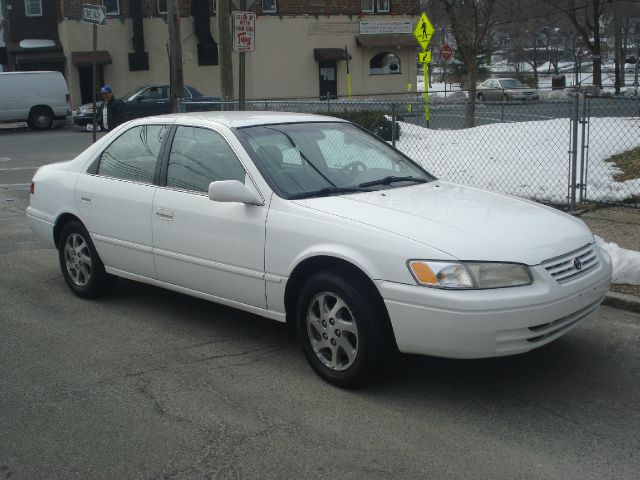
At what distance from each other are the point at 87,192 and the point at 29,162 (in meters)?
12.5

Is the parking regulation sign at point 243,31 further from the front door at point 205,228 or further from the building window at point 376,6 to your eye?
the building window at point 376,6

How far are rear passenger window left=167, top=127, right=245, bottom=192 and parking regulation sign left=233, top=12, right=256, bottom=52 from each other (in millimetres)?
4757

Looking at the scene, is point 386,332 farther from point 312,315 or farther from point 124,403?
point 124,403

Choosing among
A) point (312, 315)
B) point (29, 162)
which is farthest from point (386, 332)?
point (29, 162)

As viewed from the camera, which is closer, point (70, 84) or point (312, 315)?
point (312, 315)

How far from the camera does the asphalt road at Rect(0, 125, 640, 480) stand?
386 cm

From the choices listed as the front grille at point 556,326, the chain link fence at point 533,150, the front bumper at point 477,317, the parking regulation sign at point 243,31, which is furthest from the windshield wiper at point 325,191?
the parking regulation sign at point 243,31

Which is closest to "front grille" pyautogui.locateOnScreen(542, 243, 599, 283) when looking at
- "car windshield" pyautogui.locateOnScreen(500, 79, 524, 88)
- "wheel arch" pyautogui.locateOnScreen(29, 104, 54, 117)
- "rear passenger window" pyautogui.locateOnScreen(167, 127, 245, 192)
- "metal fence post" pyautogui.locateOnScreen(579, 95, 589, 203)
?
"rear passenger window" pyautogui.locateOnScreen(167, 127, 245, 192)

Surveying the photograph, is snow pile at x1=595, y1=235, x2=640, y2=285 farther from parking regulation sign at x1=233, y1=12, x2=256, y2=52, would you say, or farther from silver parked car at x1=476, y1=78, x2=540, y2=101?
silver parked car at x1=476, y1=78, x2=540, y2=101

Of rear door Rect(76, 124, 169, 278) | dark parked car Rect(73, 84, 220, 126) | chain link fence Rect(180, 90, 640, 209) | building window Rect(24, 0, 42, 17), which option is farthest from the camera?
building window Rect(24, 0, 42, 17)

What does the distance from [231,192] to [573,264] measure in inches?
82.9

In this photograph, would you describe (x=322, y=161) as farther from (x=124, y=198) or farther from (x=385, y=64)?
(x=385, y=64)

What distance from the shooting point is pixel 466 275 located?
4270 millimetres

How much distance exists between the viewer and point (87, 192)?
21.4 ft
